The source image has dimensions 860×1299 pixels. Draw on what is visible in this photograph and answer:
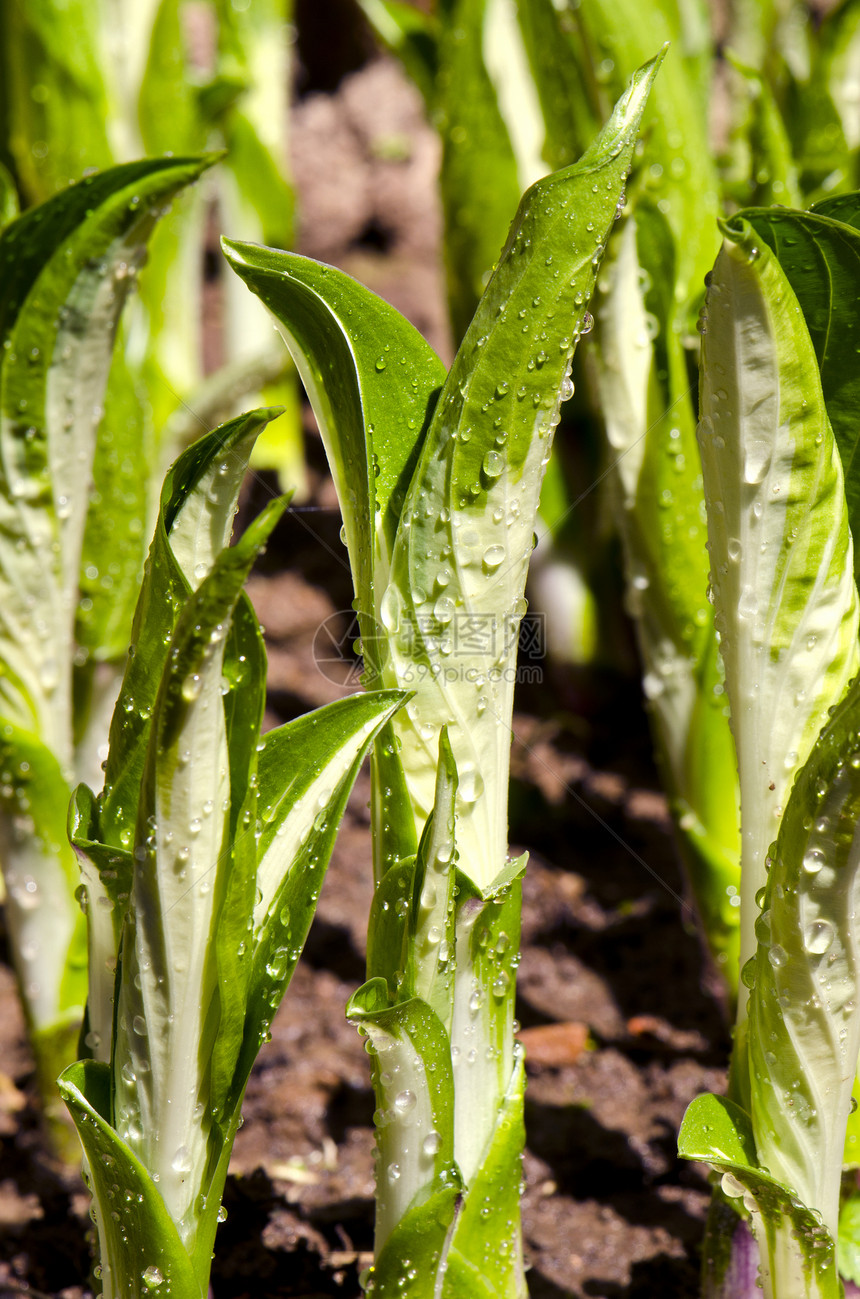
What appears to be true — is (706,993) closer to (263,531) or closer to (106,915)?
(106,915)

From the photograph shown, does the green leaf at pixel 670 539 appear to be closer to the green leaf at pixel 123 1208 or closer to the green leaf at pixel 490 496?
the green leaf at pixel 490 496

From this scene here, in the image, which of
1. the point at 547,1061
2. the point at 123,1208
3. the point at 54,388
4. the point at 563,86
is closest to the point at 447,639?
the point at 123,1208

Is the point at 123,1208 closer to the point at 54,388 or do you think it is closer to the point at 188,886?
the point at 188,886

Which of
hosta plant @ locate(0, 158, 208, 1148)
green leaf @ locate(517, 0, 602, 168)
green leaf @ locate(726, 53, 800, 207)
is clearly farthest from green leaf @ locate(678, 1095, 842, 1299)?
green leaf @ locate(517, 0, 602, 168)

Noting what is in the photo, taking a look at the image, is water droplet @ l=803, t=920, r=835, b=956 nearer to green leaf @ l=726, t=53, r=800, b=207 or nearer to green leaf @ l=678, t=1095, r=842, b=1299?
green leaf @ l=678, t=1095, r=842, b=1299

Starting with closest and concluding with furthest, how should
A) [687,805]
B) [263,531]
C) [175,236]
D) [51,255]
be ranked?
[263,531], [51,255], [687,805], [175,236]

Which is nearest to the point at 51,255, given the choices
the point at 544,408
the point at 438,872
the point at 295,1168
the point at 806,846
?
the point at 544,408
